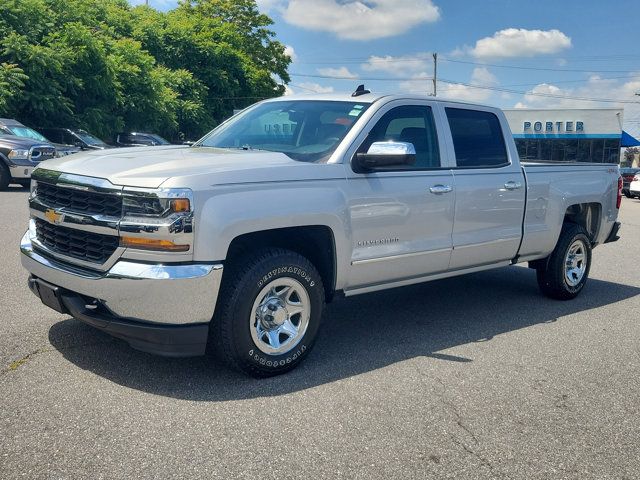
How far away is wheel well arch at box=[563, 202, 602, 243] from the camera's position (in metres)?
7.27

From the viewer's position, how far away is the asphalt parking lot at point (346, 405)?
3.31 m

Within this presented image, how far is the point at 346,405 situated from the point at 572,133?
48.5 metres

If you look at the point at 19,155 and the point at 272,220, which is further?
the point at 19,155

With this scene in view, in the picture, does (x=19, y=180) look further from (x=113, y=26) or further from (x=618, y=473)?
(x=113, y=26)

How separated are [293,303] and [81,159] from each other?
175cm

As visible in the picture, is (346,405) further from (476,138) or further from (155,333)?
(476,138)

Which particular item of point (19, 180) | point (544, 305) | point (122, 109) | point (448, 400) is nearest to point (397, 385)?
point (448, 400)

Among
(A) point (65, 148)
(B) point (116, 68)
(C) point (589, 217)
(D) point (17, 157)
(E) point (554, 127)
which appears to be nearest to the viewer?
(C) point (589, 217)

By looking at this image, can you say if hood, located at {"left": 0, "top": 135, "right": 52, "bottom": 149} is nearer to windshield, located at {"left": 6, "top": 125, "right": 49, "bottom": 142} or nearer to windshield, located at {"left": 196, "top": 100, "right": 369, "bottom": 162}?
windshield, located at {"left": 6, "top": 125, "right": 49, "bottom": 142}

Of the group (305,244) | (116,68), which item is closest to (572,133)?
(116,68)

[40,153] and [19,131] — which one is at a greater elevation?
[19,131]

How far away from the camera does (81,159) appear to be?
4473mm

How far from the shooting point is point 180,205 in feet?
12.6

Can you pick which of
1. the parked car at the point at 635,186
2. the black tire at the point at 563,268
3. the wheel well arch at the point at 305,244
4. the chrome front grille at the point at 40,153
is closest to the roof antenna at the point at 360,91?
the wheel well arch at the point at 305,244
